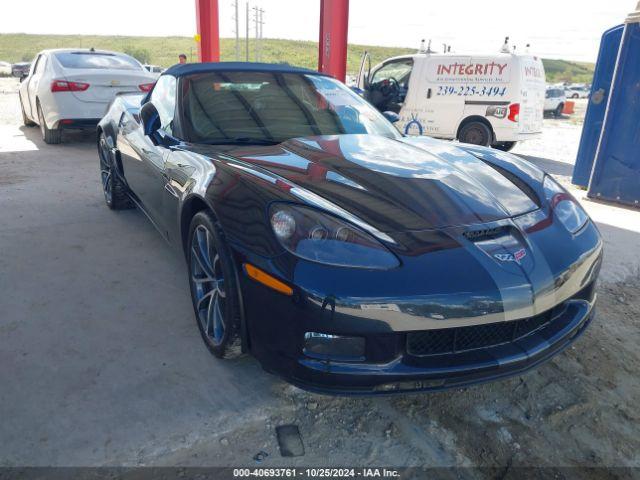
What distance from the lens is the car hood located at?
201 cm

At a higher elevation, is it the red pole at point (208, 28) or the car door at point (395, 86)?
the red pole at point (208, 28)

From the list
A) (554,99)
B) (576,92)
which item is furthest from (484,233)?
(576,92)

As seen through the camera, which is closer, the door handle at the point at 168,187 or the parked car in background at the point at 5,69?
the door handle at the point at 168,187

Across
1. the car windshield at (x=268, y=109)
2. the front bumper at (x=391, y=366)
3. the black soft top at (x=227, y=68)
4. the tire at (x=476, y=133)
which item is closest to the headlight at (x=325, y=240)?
the front bumper at (x=391, y=366)

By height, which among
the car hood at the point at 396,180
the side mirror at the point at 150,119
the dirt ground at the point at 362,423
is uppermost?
→ the side mirror at the point at 150,119

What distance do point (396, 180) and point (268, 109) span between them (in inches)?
45.7

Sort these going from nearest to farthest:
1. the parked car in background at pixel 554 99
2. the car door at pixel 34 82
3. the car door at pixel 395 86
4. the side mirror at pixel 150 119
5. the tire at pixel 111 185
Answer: the side mirror at pixel 150 119, the tire at pixel 111 185, the car door at pixel 34 82, the car door at pixel 395 86, the parked car in background at pixel 554 99

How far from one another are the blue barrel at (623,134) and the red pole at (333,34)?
526 centimetres

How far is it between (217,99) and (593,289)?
228cm

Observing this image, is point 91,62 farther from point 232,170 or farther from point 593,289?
point 593,289

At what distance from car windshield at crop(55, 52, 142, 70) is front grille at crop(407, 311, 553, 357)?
7.47m

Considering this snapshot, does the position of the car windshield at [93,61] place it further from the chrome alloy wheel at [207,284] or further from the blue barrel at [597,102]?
the blue barrel at [597,102]

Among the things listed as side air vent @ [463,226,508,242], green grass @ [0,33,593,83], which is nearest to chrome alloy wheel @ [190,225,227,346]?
side air vent @ [463,226,508,242]

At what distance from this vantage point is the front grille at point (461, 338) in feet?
5.81
